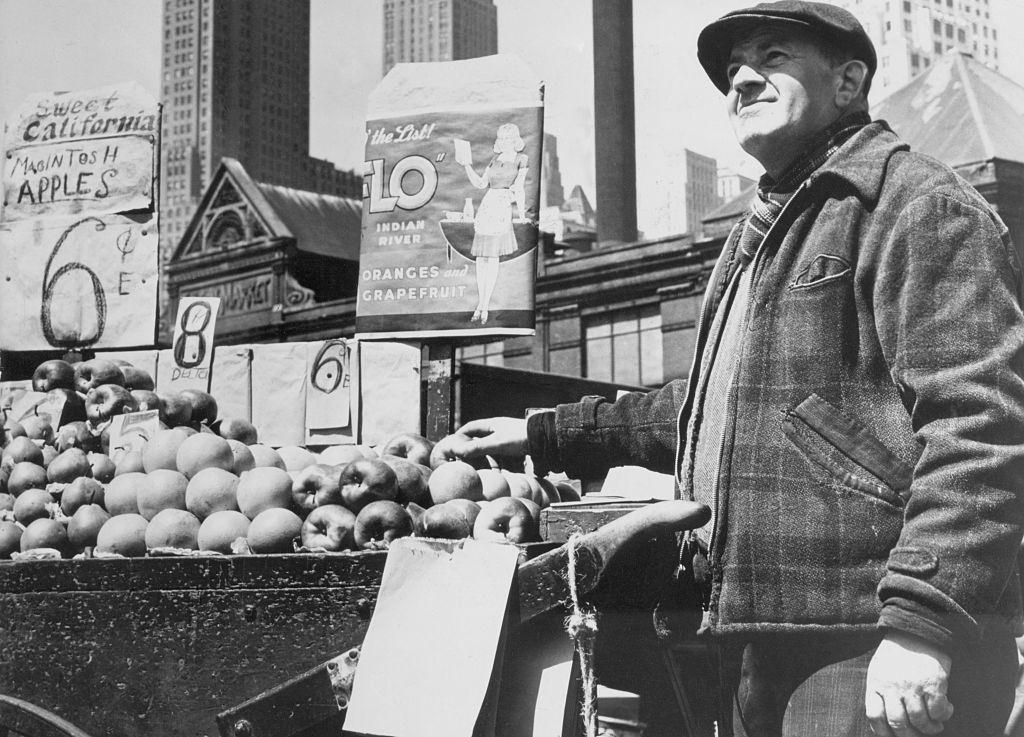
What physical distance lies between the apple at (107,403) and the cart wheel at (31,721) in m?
1.74

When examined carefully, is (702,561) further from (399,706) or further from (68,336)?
(68,336)

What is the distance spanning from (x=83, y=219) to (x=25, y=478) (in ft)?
7.66

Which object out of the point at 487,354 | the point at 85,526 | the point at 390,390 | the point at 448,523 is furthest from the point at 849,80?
the point at 487,354

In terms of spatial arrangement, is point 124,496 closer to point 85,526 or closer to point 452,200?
point 85,526

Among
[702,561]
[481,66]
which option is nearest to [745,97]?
[702,561]

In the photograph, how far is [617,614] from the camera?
2.33 m

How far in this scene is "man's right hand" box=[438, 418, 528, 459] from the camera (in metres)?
3.01

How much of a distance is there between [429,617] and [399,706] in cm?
18

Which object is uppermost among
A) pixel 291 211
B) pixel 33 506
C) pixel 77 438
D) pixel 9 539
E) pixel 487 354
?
pixel 291 211

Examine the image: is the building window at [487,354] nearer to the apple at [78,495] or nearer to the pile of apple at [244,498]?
the pile of apple at [244,498]

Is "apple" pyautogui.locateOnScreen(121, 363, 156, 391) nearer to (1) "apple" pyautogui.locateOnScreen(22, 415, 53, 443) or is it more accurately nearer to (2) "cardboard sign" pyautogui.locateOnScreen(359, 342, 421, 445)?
(1) "apple" pyautogui.locateOnScreen(22, 415, 53, 443)

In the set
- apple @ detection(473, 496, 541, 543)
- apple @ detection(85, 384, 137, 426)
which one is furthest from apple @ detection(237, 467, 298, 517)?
apple @ detection(85, 384, 137, 426)

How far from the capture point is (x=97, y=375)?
4883 millimetres

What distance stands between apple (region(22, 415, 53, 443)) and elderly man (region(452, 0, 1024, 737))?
317 centimetres
